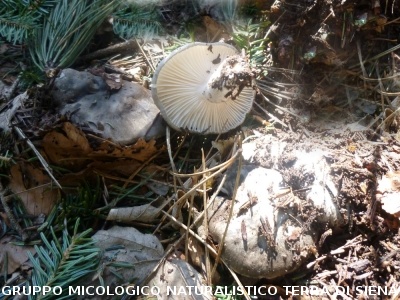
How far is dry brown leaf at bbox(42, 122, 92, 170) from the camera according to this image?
1.83m

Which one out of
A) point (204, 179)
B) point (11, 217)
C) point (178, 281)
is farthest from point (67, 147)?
point (178, 281)

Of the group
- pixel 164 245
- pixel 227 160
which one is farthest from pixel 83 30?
pixel 164 245

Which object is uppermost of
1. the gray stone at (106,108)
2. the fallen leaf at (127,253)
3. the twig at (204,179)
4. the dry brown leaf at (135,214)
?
the gray stone at (106,108)

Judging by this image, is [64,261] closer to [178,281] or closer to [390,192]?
[178,281]

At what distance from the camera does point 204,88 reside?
2021 millimetres

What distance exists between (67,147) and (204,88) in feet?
2.25

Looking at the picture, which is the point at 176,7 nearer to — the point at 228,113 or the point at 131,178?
the point at 228,113

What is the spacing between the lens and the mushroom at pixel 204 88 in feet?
6.20

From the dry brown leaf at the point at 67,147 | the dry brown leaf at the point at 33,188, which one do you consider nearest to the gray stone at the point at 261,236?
the dry brown leaf at the point at 67,147

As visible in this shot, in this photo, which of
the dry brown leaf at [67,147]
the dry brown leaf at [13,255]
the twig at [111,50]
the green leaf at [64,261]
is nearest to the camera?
the green leaf at [64,261]

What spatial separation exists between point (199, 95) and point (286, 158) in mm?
513

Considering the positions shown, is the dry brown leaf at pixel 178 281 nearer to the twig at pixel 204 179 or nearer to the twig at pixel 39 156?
the twig at pixel 204 179

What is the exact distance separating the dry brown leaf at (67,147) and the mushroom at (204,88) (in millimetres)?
381

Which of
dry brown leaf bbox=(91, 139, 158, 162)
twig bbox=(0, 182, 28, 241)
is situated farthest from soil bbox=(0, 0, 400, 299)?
twig bbox=(0, 182, 28, 241)
